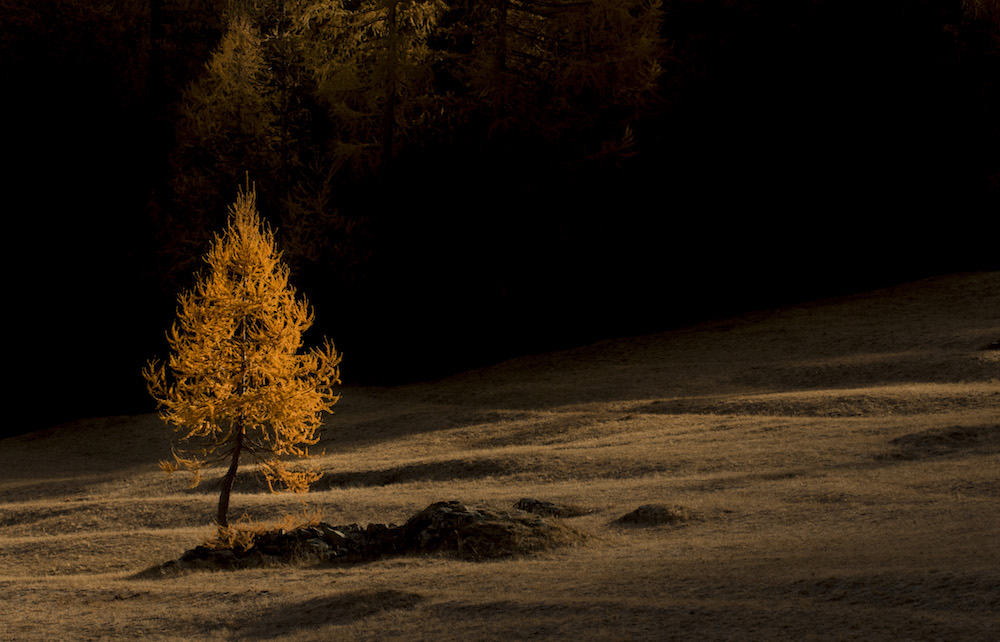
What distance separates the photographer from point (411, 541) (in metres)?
10.9

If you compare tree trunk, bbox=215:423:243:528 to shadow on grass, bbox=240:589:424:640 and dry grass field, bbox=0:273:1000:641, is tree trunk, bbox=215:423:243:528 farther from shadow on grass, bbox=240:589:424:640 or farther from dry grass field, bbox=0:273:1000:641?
shadow on grass, bbox=240:589:424:640

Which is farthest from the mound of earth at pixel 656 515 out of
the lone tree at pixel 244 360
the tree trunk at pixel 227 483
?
the tree trunk at pixel 227 483

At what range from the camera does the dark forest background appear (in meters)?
26.6

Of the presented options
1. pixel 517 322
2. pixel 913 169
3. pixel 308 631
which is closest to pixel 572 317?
→ pixel 517 322

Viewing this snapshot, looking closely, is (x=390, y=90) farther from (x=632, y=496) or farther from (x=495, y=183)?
(x=632, y=496)

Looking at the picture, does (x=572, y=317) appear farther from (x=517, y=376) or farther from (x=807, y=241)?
(x=807, y=241)

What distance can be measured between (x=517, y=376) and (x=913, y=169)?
11530mm

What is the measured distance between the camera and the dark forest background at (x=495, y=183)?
2658cm

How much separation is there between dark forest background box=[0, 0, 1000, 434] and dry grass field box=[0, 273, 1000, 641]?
2.13m

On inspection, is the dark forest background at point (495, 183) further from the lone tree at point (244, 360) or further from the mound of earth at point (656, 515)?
the mound of earth at point (656, 515)

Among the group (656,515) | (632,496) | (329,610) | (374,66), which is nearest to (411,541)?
(329,610)

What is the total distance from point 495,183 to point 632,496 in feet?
48.4

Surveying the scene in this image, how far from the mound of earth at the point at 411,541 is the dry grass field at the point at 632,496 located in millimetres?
306

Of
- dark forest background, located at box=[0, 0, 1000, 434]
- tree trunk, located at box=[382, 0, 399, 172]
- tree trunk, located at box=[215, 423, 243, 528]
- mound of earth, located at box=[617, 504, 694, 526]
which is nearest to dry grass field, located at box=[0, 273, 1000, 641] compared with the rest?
mound of earth, located at box=[617, 504, 694, 526]
